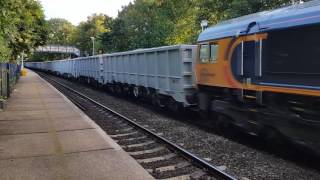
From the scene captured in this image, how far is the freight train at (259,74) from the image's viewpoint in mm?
8547

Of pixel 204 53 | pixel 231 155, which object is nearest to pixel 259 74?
pixel 231 155

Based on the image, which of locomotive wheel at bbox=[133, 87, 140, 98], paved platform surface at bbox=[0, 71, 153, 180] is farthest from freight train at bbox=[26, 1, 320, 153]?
locomotive wheel at bbox=[133, 87, 140, 98]

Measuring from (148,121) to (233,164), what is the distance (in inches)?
277

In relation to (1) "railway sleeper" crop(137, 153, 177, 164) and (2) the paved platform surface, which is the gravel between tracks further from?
(2) the paved platform surface

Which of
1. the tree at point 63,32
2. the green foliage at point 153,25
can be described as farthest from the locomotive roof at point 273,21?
the tree at point 63,32

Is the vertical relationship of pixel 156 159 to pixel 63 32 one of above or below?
below

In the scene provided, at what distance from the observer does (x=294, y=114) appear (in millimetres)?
8953

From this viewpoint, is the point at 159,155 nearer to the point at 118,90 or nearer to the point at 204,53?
the point at 204,53

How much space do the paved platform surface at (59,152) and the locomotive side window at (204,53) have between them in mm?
3582

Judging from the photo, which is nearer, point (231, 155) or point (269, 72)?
point (269, 72)

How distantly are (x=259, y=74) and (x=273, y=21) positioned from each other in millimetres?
1185

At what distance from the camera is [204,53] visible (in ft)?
43.9

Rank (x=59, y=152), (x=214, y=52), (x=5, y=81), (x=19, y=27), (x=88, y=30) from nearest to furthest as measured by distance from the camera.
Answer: (x=59, y=152) < (x=214, y=52) < (x=5, y=81) < (x=19, y=27) < (x=88, y=30)

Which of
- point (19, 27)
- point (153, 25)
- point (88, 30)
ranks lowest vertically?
point (19, 27)
